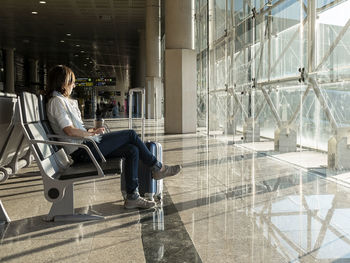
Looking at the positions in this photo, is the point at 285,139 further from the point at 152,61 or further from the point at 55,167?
the point at 152,61

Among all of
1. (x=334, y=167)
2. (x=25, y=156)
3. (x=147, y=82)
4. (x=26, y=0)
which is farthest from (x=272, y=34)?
(x=147, y=82)

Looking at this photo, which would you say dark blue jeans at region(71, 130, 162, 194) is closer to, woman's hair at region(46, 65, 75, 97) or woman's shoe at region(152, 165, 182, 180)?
woman's shoe at region(152, 165, 182, 180)

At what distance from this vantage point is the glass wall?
21.4 ft

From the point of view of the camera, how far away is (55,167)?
3.70 meters

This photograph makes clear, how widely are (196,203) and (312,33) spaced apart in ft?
13.7

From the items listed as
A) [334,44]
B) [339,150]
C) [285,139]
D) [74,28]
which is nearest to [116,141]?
[339,150]

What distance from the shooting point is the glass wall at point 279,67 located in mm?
6516

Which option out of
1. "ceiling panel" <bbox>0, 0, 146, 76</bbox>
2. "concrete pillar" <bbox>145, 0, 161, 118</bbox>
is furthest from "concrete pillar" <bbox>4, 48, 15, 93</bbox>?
"concrete pillar" <bbox>145, 0, 161, 118</bbox>

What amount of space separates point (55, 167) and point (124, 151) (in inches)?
22.9

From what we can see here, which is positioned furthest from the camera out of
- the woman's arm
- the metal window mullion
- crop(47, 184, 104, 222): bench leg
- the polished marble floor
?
the metal window mullion

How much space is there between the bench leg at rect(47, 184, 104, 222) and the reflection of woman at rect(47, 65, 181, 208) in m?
0.39

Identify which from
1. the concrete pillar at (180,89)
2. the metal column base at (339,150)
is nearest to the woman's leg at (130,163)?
the metal column base at (339,150)

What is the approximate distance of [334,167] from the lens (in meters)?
6.15

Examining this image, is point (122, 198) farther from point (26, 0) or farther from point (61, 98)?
point (26, 0)
